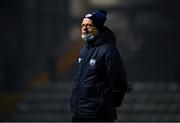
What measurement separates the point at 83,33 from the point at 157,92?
6005 mm

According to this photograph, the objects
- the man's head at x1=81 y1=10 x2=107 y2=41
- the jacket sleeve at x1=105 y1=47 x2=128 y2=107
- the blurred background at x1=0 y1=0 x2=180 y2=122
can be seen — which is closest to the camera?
the jacket sleeve at x1=105 y1=47 x2=128 y2=107

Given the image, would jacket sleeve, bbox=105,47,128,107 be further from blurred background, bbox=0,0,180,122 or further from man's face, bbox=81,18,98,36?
blurred background, bbox=0,0,180,122

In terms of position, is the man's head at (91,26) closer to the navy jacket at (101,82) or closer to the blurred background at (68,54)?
the navy jacket at (101,82)

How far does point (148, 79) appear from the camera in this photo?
34.9 feet

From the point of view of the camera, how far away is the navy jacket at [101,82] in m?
4.32

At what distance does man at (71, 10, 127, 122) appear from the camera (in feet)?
14.2

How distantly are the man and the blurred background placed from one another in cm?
553

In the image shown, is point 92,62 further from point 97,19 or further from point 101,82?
point 97,19

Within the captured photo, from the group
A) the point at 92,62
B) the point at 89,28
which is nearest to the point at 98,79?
the point at 92,62

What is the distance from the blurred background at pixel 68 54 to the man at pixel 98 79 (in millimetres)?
5531

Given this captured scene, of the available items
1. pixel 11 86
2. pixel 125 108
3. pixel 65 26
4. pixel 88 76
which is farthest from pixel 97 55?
pixel 65 26

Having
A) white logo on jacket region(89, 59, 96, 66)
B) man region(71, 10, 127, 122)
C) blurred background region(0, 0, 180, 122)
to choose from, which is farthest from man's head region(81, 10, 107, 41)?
blurred background region(0, 0, 180, 122)

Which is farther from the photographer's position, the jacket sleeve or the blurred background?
the blurred background

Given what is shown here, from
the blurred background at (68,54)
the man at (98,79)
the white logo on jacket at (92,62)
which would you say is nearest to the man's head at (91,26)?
the man at (98,79)
